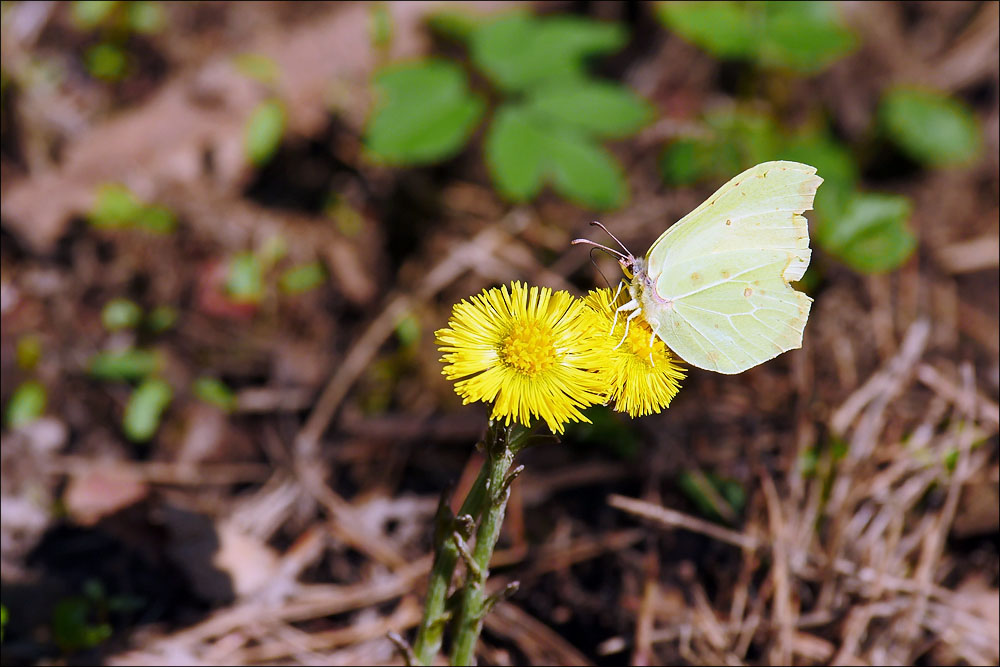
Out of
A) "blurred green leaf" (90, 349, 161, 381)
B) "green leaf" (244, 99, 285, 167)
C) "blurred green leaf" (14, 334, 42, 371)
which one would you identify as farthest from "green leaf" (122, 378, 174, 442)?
"green leaf" (244, 99, 285, 167)

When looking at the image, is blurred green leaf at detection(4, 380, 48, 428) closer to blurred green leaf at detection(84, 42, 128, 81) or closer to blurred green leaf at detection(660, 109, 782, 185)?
blurred green leaf at detection(84, 42, 128, 81)

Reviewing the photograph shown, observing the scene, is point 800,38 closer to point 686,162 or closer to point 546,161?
point 686,162

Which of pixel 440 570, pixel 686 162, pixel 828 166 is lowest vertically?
pixel 440 570

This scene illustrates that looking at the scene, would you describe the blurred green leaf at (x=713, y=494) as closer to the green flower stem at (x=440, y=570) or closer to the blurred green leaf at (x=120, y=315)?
the green flower stem at (x=440, y=570)

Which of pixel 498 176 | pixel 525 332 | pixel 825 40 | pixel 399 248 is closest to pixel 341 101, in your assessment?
pixel 399 248

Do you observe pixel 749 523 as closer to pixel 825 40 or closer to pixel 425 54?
pixel 825 40

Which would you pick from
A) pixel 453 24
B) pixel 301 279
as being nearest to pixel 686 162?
pixel 453 24
